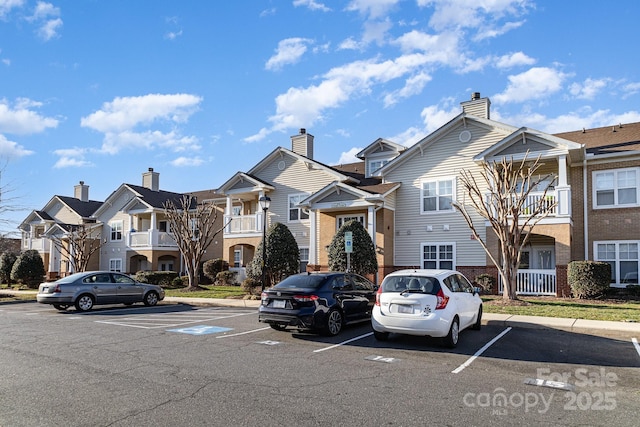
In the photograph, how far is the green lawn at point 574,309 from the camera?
1368 cm

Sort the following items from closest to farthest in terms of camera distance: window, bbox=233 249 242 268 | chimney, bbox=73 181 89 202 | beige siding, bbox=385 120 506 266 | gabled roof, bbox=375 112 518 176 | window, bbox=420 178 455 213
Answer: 1. gabled roof, bbox=375 112 518 176
2. beige siding, bbox=385 120 506 266
3. window, bbox=420 178 455 213
4. window, bbox=233 249 242 268
5. chimney, bbox=73 181 89 202

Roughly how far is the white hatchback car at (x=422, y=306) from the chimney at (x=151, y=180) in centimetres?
3532

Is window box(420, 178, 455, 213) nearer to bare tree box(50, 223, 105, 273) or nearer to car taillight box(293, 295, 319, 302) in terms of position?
car taillight box(293, 295, 319, 302)

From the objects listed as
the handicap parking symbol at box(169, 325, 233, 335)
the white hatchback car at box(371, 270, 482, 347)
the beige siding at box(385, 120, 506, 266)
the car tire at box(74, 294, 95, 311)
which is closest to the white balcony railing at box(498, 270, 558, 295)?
the beige siding at box(385, 120, 506, 266)

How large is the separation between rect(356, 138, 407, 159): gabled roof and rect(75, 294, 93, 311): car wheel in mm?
17419

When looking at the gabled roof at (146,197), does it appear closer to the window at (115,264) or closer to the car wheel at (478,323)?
the window at (115,264)

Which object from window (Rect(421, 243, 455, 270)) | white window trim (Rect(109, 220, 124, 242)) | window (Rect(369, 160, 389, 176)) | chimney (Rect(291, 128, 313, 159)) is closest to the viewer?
window (Rect(421, 243, 455, 270))

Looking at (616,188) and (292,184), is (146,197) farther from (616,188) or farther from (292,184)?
(616,188)

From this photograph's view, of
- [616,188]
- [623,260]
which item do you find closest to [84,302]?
[623,260]

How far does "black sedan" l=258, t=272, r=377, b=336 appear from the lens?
10.9m

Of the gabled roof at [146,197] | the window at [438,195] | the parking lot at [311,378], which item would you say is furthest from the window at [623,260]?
the gabled roof at [146,197]

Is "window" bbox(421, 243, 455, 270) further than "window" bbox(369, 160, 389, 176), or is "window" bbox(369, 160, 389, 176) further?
"window" bbox(369, 160, 389, 176)

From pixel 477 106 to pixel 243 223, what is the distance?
14.9 m

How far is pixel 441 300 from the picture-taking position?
31.7ft
